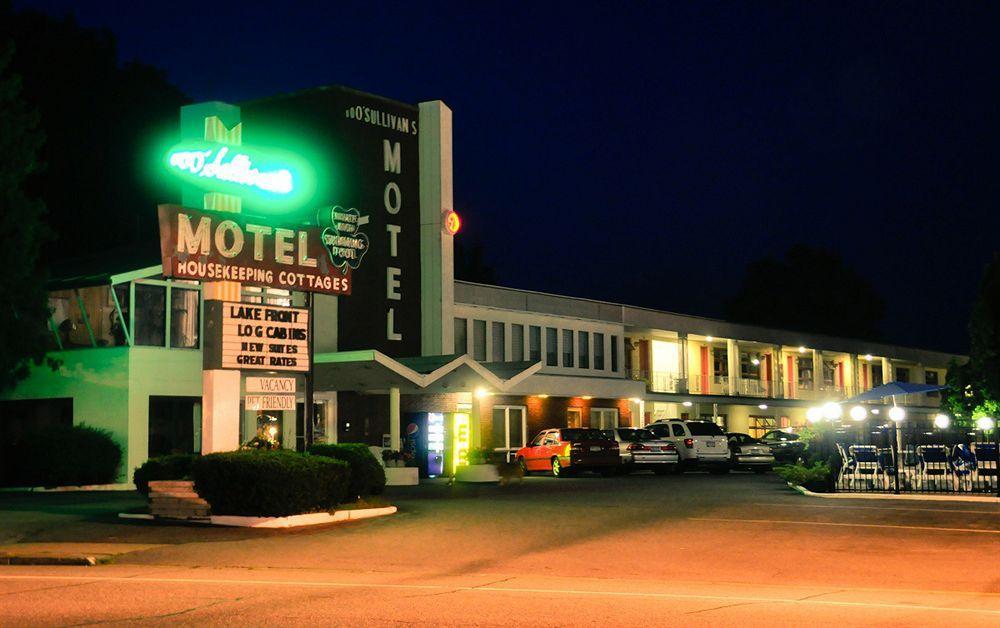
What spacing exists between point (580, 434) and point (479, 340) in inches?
273

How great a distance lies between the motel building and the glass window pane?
62 millimetres

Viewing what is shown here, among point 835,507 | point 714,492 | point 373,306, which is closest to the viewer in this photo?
point 835,507

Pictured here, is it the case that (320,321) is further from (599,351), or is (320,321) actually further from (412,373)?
(599,351)

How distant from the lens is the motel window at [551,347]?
44.7m

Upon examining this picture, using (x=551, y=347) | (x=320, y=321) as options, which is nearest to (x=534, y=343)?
(x=551, y=347)

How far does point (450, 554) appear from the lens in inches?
663

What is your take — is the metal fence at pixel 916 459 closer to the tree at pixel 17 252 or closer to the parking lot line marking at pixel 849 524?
the parking lot line marking at pixel 849 524

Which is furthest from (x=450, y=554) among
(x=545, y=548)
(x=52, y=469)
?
(x=52, y=469)

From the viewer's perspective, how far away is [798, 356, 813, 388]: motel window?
6525 centimetres

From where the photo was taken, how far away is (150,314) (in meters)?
31.3

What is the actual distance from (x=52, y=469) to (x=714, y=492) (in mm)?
16207

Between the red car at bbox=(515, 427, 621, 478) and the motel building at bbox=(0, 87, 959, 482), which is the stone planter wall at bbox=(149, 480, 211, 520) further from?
the red car at bbox=(515, 427, 621, 478)

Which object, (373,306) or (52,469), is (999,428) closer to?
(373,306)

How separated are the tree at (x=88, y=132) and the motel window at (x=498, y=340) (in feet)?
58.0
